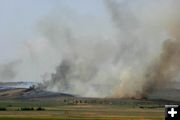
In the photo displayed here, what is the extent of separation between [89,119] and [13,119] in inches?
878

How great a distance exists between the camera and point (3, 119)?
134875 millimetres

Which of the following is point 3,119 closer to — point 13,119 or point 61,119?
point 13,119

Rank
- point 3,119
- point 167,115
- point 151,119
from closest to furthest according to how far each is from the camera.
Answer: point 167,115 < point 3,119 < point 151,119

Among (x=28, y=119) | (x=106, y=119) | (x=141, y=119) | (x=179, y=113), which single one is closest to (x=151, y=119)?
(x=141, y=119)

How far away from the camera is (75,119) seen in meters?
141

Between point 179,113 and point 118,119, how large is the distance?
10384 centimetres

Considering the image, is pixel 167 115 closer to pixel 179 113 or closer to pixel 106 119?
pixel 179 113

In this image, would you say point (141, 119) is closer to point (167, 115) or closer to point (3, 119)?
point (3, 119)

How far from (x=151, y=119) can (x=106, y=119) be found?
14.4 metres

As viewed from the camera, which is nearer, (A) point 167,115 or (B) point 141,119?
(A) point 167,115

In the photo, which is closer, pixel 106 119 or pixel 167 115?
pixel 167 115

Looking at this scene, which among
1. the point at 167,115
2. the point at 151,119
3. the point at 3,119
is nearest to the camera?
the point at 167,115

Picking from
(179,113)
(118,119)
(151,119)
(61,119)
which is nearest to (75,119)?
(61,119)

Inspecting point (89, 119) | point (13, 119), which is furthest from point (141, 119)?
point (13, 119)
